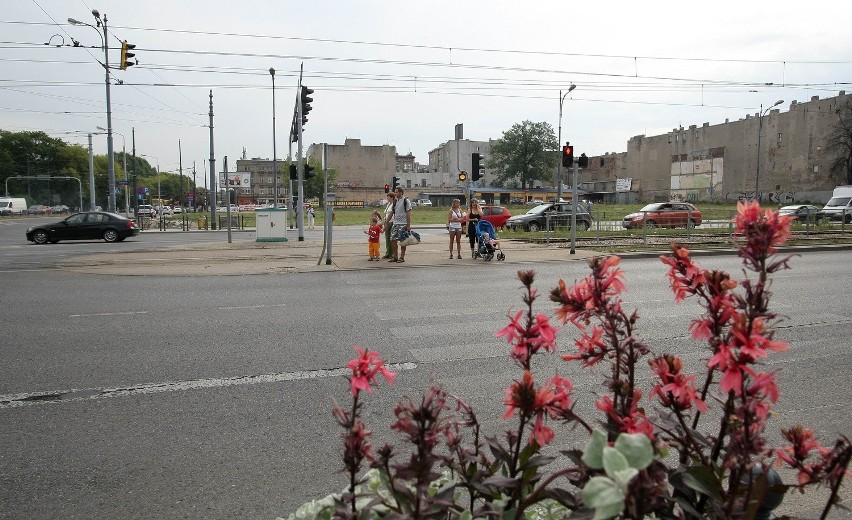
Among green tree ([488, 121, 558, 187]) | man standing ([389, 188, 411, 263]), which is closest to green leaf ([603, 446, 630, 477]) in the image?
man standing ([389, 188, 411, 263])

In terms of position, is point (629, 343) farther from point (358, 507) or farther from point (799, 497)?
point (799, 497)

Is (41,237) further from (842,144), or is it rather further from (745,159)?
(745,159)

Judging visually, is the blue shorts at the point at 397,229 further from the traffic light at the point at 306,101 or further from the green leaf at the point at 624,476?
the green leaf at the point at 624,476

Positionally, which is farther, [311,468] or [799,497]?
[311,468]

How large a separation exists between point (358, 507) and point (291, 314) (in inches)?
288

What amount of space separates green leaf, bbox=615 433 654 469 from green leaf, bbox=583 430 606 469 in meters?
0.06

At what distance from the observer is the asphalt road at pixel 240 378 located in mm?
3598

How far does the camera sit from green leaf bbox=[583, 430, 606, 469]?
1.24m

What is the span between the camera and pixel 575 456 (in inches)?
62.9

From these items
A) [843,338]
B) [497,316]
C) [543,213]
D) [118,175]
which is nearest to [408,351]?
[497,316]

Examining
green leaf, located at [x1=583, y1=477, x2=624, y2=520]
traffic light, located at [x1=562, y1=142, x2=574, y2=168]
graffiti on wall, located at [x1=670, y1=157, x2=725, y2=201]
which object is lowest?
green leaf, located at [x1=583, y1=477, x2=624, y2=520]

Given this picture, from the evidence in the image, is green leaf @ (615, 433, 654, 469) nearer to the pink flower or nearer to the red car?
the pink flower

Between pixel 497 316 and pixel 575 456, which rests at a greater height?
pixel 575 456

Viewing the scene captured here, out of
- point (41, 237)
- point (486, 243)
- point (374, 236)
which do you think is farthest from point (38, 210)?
point (486, 243)
